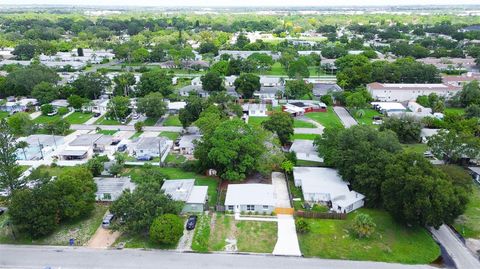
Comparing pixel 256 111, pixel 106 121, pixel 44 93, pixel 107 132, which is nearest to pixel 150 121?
pixel 106 121

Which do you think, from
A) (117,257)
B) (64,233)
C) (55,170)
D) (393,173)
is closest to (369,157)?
(393,173)

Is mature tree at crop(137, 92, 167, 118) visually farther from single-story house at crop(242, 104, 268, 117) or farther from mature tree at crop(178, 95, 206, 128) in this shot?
single-story house at crop(242, 104, 268, 117)

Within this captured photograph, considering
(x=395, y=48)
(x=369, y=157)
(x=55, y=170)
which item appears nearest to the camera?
(x=369, y=157)

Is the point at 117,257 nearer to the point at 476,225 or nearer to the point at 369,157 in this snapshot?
the point at 369,157

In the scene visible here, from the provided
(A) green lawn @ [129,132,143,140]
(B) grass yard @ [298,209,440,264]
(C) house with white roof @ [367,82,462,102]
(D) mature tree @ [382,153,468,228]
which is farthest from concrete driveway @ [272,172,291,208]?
(C) house with white roof @ [367,82,462,102]

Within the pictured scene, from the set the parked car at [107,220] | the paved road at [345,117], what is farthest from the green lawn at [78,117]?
the paved road at [345,117]
